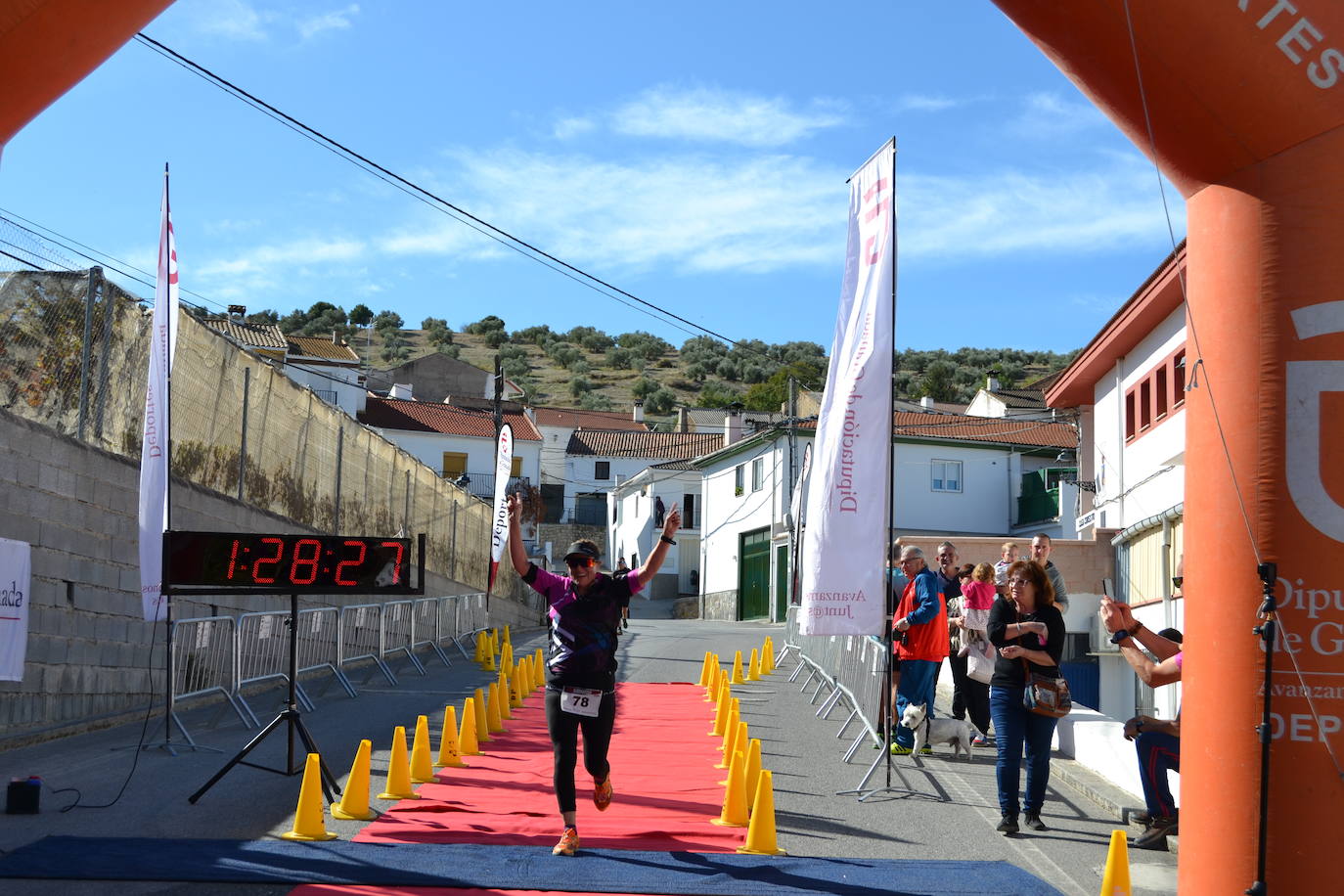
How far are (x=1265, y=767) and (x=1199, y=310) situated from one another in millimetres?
2026

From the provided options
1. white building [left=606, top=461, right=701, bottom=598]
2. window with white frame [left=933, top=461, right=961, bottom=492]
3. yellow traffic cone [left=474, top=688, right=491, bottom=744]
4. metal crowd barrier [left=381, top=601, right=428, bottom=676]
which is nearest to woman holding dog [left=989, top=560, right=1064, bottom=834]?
→ yellow traffic cone [left=474, top=688, right=491, bottom=744]

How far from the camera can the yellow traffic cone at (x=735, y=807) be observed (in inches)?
336

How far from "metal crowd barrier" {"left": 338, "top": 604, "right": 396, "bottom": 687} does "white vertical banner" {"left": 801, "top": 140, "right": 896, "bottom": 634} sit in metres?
9.80

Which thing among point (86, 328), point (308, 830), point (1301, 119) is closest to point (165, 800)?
point (308, 830)

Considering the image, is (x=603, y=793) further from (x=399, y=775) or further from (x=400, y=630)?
(x=400, y=630)

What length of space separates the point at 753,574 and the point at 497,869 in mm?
41004

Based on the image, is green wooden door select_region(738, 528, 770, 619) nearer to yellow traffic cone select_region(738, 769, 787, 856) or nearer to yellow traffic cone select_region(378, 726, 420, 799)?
yellow traffic cone select_region(378, 726, 420, 799)

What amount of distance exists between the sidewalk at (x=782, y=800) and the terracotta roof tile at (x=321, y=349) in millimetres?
58919

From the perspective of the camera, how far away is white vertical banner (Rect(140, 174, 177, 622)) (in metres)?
11.5

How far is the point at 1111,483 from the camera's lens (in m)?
27.3

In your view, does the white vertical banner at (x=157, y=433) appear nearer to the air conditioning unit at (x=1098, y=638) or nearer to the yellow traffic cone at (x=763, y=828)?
the yellow traffic cone at (x=763, y=828)

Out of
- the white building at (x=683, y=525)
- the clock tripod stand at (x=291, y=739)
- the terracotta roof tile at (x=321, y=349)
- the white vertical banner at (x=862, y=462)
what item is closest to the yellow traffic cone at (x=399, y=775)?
the clock tripod stand at (x=291, y=739)

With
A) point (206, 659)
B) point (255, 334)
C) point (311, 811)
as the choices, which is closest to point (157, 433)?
point (206, 659)

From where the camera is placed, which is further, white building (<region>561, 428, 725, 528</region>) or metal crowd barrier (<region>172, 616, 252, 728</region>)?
white building (<region>561, 428, 725, 528</region>)
